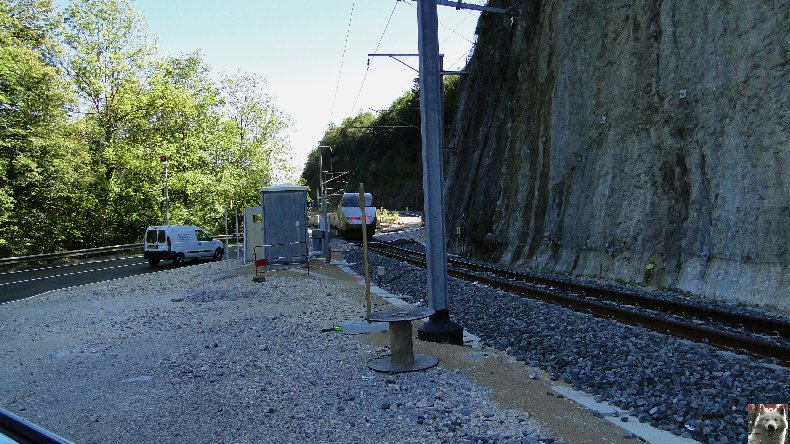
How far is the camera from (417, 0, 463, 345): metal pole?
8.23 meters

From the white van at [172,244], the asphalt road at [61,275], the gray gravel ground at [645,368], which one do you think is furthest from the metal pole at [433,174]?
the white van at [172,244]

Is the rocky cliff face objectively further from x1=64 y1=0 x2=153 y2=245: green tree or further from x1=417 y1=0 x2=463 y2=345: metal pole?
x1=64 y1=0 x2=153 y2=245: green tree

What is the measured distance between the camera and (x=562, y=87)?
2009cm

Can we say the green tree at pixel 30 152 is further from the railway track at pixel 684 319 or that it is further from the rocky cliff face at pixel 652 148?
the railway track at pixel 684 319

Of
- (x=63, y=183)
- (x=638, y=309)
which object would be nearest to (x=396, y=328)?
(x=638, y=309)

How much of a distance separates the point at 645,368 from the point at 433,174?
3.92 meters

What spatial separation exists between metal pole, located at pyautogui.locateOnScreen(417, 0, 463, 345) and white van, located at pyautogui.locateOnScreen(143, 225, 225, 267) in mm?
22121

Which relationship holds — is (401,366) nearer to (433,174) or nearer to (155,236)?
(433,174)

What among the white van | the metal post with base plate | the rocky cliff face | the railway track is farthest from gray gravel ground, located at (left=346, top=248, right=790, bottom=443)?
the white van

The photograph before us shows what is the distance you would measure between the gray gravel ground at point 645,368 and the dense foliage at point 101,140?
31694 millimetres

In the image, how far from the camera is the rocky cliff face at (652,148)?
35.8 ft

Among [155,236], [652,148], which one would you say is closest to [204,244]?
[155,236]

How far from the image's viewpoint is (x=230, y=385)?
21.4ft

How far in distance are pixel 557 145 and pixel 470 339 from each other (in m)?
12.9
